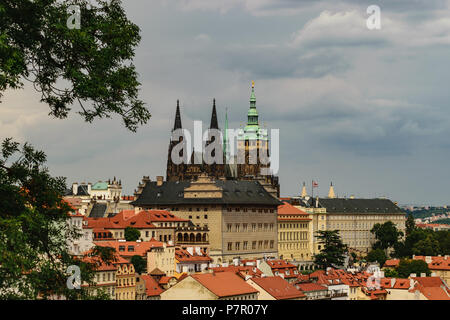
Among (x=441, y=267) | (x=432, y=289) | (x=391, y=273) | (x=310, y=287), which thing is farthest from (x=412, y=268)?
(x=310, y=287)

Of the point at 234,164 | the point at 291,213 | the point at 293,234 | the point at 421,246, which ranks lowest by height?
the point at 421,246

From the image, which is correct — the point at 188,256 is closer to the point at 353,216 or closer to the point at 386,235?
the point at 386,235

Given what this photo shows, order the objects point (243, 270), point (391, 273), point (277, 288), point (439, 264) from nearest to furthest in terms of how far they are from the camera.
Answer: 1. point (277, 288)
2. point (243, 270)
3. point (391, 273)
4. point (439, 264)

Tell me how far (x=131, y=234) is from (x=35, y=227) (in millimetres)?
91240

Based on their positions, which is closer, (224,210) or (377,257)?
(224,210)

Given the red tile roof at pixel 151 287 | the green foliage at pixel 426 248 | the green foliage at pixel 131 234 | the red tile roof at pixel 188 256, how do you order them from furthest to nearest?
1. the green foliage at pixel 426 248
2. the green foliage at pixel 131 234
3. the red tile roof at pixel 188 256
4. the red tile roof at pixel 151 287

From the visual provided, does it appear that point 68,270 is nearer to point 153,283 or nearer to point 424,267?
point 153,283

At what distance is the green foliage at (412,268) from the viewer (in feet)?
383

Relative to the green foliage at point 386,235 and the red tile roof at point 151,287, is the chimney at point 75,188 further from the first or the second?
the red tile roof at point 151,287

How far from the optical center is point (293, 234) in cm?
15050

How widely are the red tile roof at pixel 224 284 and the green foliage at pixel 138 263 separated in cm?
1049

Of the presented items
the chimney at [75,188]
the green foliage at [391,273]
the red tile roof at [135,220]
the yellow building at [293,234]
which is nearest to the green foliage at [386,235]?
the yellow building at [293,234]
